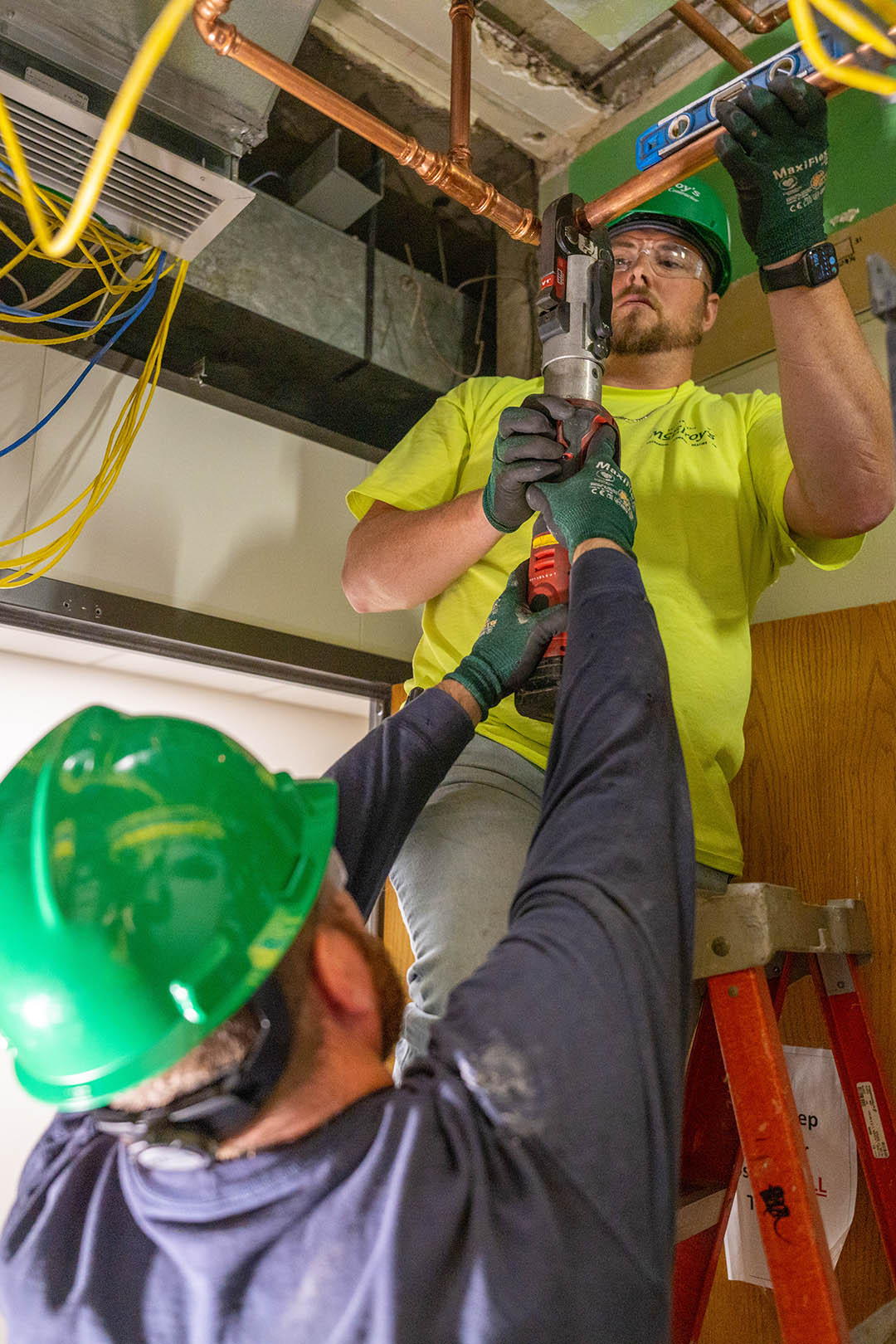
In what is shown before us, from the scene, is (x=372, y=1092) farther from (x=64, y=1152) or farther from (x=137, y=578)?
(x=137, y=578)

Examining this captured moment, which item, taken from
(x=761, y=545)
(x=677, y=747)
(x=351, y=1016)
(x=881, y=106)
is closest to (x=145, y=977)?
(x=351, y=1016)

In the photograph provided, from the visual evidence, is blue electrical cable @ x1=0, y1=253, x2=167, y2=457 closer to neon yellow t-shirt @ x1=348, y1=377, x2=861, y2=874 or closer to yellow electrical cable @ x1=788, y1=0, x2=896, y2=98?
neon yellow t-shirt @ x1=348, y1=377, x2=861, y2=874

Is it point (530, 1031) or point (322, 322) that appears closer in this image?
point (530, 1031)

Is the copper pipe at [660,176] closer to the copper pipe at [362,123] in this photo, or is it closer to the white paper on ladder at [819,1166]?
the copper pipe at [362,123]

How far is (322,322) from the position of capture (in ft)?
7.45

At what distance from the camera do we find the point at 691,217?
1.54 meters

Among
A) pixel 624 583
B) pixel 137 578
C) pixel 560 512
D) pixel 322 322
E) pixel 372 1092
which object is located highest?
pixel 322 322

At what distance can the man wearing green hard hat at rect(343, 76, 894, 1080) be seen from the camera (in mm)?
1051

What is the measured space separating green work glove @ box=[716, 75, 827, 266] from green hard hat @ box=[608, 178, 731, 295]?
486 mm

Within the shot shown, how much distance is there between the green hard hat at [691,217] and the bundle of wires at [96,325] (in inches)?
32.8

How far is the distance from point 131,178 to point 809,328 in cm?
111

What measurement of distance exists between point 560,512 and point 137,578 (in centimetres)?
126

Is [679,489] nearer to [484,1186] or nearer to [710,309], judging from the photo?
[710,309]

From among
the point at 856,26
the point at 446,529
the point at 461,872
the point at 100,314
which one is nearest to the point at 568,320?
the point at 446,529
